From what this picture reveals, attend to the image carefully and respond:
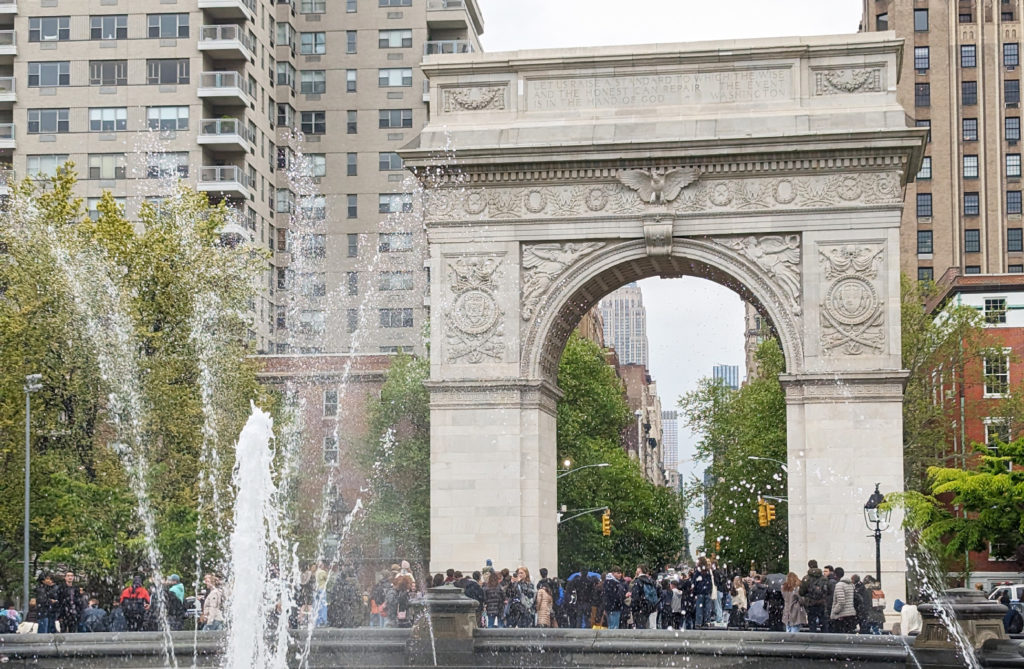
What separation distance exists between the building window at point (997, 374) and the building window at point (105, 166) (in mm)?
34762

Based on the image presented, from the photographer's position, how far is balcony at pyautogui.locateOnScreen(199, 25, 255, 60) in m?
63.8

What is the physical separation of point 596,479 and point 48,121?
87.6ft

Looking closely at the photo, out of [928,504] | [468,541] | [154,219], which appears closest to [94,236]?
[154,219]

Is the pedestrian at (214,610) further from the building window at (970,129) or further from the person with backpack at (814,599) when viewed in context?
the building window at (970,129)

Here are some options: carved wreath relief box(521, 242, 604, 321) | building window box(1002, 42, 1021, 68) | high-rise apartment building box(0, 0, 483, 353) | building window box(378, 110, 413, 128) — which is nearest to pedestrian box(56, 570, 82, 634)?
carved wreath relief box(521, 242, 604, 321)

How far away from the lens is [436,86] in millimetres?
35875

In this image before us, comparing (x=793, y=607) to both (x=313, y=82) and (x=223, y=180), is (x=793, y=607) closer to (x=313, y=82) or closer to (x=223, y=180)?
(x=223, y=180)

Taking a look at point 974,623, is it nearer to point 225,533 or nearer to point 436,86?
point 436,86

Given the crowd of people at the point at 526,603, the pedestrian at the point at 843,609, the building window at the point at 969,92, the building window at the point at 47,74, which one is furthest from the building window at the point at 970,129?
the pedestrian at the point at 843,609

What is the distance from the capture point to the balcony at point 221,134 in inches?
2496

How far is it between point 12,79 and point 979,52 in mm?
46218

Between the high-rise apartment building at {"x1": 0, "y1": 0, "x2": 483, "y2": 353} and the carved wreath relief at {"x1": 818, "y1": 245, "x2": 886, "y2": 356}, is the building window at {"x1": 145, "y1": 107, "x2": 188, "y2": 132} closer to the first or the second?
A: the high-rise apartment building at {"x1": 0, "y1": 0, "x2": 483, "y2": 353}

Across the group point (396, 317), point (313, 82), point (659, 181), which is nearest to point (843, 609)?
point (659, 181)

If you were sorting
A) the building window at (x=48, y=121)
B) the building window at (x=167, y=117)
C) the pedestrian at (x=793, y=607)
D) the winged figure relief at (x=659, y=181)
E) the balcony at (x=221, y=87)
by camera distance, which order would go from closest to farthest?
the pedestrian at (x=793, y=607) < the winged figure relief at (x=659, y=181) < the balcony at (x=221, y=87) < the building window at (x=167, y=117) < the building window at (x=48, y=121)
